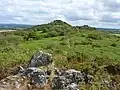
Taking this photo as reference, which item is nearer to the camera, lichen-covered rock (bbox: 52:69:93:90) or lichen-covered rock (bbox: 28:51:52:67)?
lichen-covered rock (bbox: 52:69:93:90)

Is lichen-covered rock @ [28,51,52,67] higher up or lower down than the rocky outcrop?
higher up

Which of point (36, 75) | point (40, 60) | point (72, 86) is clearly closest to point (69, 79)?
point (72, 86)

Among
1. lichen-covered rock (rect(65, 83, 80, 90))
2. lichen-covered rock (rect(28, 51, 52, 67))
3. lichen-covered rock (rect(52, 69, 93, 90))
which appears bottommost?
lichen-covered rock (rect(65, 83, 80, 90))

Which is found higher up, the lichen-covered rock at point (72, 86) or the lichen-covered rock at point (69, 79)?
the lichen-covered rock at point (69, 79)

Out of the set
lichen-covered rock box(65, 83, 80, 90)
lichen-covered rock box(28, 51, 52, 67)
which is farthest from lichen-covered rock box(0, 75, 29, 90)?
lichen-covered rock box(65, 83, 80, 90)

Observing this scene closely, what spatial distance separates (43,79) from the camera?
49.0 feet

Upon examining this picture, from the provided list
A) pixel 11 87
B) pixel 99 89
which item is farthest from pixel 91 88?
pixel 11 87

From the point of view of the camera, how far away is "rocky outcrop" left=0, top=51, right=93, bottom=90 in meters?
14.6

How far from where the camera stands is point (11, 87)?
47.9ft

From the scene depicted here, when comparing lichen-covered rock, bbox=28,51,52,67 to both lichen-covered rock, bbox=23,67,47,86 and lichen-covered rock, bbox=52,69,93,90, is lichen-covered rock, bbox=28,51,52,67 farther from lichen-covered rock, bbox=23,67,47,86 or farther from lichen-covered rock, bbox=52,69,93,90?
lichen-covered rock, bbox=52,69,93,90

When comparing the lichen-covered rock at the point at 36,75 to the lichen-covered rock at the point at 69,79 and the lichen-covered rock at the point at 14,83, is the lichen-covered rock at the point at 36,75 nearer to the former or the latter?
the lichen-covered rock at the point at 14,83

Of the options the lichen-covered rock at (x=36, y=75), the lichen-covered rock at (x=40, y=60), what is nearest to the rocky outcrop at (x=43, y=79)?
the lichen-covered rock at (x=36, y=75)

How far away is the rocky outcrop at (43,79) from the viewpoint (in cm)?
1461

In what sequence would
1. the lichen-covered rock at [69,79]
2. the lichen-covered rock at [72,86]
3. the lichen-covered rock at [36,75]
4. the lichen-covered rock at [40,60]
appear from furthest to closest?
the lichen-covered rock at [40,60], the lichen-covered rock at [36,75], the lichen-covered rock at [69,79], the lichen-covered rock at [72,86]
